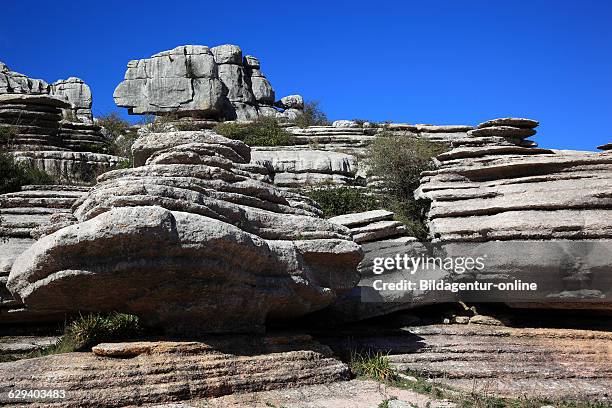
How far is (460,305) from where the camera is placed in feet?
38.1

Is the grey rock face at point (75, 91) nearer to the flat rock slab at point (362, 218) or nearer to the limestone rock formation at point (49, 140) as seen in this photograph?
the limestone rock formation at point (49, 140)

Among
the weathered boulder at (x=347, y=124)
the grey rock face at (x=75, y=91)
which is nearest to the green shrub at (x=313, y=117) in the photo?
the weathered boulder at (x=347, y=124)

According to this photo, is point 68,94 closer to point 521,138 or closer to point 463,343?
point 521,138

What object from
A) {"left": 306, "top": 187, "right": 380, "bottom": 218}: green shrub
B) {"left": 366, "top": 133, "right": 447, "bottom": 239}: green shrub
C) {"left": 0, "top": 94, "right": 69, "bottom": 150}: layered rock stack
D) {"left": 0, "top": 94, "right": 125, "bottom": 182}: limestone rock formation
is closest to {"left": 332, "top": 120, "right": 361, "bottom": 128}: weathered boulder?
{"left": 366, "top": 133, "right": 447, "bottom": 239}: green shrub

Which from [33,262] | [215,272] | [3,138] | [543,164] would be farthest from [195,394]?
[3,138]

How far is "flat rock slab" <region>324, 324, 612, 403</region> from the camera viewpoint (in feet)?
28.0

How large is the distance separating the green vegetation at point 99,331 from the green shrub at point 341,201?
8385 millimetres

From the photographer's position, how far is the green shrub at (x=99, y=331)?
7633 millimetres

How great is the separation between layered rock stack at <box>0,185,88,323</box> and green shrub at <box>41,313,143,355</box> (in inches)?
64.7

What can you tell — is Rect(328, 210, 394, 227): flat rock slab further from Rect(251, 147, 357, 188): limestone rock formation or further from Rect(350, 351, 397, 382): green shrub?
Rect(251, 147, 357, 188): limestone rock formation

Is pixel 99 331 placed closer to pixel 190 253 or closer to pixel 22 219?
pixel 190 253

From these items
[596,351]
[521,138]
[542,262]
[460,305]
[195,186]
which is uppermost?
[521,138]

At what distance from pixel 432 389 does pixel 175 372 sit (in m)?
3.63

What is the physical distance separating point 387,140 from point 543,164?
843 centimetres
